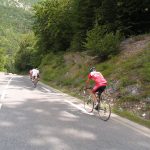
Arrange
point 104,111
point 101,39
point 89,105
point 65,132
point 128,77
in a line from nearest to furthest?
point 65,132 < point 104,111 < point 89,105 < point 128,77 < point 101,39

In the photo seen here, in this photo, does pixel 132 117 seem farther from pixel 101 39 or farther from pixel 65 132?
pixel 101 39

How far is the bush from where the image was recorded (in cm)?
2397

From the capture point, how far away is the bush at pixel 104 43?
23969 millimetres

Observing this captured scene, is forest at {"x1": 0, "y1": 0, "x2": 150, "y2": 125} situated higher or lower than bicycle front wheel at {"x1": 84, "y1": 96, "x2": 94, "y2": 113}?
higher

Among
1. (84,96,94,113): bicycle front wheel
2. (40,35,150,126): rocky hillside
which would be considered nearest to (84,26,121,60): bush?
(40,35,150,126): rocky hillside

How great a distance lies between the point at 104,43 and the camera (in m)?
24.0

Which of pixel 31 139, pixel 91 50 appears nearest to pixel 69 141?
pixel 31 139

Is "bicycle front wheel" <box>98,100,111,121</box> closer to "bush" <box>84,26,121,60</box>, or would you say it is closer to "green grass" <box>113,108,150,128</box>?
"green grass" <box>113,108,150,128</box>

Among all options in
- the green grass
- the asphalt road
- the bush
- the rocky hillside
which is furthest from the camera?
the bush

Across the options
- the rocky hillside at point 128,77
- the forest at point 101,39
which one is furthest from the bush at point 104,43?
the rocky hillside at point 128,77

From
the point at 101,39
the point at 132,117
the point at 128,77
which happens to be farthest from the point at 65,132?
the point at 101,39

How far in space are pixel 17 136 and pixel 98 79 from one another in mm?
4890

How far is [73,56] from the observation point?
34812 mm

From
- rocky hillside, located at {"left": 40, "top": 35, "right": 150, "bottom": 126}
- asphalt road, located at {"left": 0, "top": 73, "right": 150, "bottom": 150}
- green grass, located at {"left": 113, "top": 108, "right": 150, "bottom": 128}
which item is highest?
rocky hillside, located at {"left": 40, "top": 35, "right": 150, "bottom": 126}
